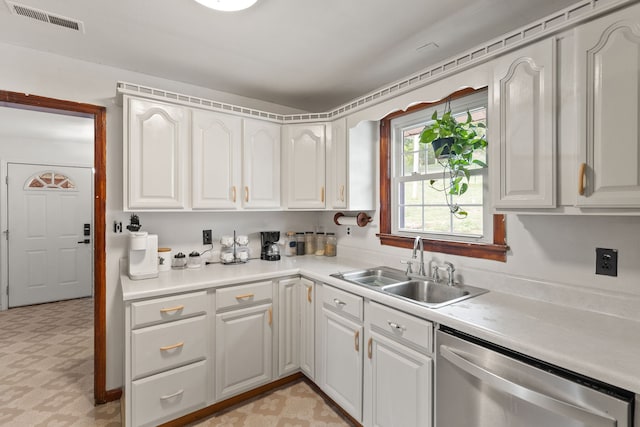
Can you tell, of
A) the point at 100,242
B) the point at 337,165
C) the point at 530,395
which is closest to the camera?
the point at 530,395

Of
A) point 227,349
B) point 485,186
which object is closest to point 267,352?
point 227,349

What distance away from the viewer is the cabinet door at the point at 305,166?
2.71 metres

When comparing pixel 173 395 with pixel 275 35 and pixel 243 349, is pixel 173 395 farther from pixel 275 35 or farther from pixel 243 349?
pixel 275 35

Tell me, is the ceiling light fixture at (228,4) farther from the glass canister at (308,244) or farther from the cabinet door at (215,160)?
the glass canister at (308,244)

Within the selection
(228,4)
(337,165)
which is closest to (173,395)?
(337,165)

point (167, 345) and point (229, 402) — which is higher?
point (167, 345)

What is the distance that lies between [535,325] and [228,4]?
6.48ft

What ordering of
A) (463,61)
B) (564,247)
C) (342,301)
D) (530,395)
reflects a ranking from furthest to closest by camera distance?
(342,301)
(463,61)
(564,247)
(530,395)

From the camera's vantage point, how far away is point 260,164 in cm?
264

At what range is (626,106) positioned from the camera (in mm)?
1110

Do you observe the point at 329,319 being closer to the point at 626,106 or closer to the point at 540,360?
the point at 540,360

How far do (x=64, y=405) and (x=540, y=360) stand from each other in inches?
114

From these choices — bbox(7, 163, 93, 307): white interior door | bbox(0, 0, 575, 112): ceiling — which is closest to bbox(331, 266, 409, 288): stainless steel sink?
bbox(0, 0, 575, 112): ceiling

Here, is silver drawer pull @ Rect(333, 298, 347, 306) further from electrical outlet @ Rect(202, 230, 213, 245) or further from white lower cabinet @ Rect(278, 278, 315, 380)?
electrical outlet @ Rect(202, 230, 213, 245)
